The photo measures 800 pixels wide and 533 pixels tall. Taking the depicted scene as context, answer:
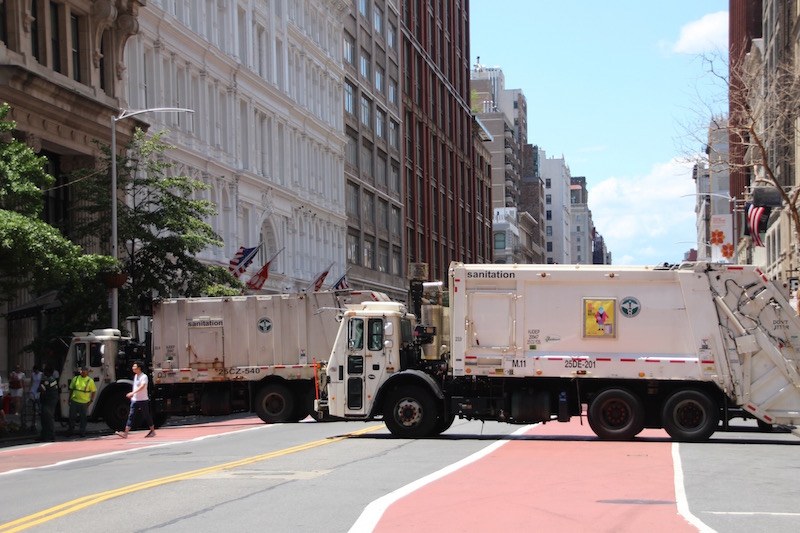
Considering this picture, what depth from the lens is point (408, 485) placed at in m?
14.3

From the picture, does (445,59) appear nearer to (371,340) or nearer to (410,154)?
(410,154)

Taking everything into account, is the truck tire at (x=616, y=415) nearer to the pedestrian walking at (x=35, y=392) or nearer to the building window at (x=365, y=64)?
the pedestrian walking at (x=35, y=392)

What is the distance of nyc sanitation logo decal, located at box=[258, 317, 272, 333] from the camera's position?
30891mm

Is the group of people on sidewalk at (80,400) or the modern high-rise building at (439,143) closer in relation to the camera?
the group of people on sidewalk at (80,400)

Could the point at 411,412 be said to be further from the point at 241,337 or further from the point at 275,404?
the point at 241,337

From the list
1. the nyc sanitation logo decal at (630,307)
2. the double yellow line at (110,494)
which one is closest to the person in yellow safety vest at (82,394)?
the double yellow line at (110,494)

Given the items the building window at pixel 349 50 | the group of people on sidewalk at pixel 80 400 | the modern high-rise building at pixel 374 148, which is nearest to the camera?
the group of people on sidewalk at pixel 80 400

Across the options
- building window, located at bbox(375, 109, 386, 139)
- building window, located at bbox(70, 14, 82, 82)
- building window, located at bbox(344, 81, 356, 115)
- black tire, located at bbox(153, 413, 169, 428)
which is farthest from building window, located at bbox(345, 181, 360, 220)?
black tire, located at bbox(153, 413, 169, 428)

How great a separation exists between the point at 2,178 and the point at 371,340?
10497 mm

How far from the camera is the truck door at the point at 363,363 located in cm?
2341

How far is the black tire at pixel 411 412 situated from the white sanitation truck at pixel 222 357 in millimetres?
7399

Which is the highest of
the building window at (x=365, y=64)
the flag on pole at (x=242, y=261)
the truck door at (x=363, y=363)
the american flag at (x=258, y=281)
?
the building window at (x=365, y=64)

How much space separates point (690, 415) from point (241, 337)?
13.1m

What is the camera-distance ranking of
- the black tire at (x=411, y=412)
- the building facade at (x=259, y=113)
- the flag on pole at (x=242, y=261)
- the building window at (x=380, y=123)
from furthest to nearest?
1. the building window at (x=380, y=123)
2. the building facade at (x=259, y=113)
3. the flag on pole at (x=242, y=261)
4. the black tire at (x=411, y=412)
